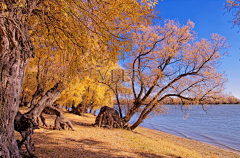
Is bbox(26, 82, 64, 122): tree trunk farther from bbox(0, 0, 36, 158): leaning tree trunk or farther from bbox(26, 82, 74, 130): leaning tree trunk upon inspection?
bbox(0, 0, 36, 158): leaning tree trunk

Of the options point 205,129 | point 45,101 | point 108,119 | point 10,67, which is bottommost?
point 205,129

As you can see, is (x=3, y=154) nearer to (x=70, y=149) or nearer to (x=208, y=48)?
(x=70, y=149)

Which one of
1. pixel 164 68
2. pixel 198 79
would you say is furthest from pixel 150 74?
pixel 198 79

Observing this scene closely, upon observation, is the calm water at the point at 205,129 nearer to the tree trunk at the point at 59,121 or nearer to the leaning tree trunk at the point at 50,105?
the tree trunk at the point at 59,121

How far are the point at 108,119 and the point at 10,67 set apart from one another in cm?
1025

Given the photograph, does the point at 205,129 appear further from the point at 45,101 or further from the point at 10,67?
the point at 10,67

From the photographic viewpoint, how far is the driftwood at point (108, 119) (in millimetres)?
11953

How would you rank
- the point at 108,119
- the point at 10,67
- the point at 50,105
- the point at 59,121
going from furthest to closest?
1. the point at 108,119
2. the point at 59,121
3. the point at 50,105
4. the point at 10,67

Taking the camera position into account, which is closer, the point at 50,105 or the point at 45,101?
the point at 45,101

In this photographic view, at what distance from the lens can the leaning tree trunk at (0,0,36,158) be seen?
2.74m

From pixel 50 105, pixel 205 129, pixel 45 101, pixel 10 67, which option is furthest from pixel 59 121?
pixel 205 129

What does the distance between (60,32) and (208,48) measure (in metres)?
11.2

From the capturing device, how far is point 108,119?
12.4 metres

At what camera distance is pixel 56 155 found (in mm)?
4441
